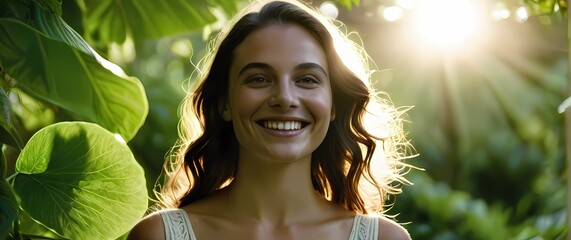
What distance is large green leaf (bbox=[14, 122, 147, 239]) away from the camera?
188cm

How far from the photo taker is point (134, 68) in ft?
18.2

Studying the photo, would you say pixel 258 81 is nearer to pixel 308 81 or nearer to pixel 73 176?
pixel 308 81

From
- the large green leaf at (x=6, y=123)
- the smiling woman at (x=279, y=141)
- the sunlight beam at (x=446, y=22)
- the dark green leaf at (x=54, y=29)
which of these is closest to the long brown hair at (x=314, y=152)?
the smiling woman at (x=279, y=141)

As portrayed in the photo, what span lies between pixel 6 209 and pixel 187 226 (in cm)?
46

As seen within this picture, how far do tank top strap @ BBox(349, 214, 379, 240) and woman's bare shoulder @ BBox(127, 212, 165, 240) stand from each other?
0.33m

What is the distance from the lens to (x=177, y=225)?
199 cm

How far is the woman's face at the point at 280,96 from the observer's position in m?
1.91

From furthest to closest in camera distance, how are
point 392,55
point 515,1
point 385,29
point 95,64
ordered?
1. point 392,55
2. point 385,29
3. point 515,1
4. point 95,64

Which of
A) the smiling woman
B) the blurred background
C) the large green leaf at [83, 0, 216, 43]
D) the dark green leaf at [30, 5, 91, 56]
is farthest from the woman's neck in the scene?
the blurred background

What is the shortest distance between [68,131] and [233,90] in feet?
0.93

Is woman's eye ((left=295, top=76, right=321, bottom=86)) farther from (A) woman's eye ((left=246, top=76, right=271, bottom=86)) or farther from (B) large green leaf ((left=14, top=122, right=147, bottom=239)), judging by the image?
(B) large green leaf ((left=14, top=122, right=147, bottom=239))

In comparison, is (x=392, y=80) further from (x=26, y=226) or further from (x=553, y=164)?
(x=26, y=226)

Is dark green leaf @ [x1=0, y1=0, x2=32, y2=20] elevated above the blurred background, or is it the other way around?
the blurred background

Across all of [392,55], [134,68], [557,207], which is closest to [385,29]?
[392,55]
